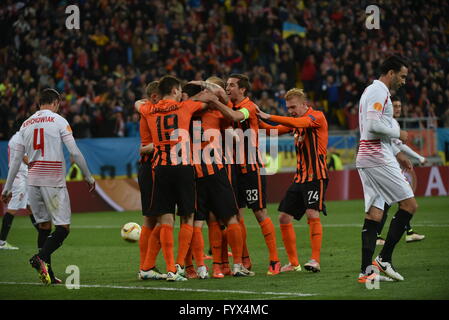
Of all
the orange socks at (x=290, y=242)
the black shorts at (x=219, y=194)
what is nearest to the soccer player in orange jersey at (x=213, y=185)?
the black shorts at (x=219, y=194)

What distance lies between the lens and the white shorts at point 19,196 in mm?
15617

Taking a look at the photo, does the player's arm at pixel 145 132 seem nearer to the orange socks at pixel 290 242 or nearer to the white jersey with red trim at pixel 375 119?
the orange socks at pixel 290 242

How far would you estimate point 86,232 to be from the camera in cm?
1705

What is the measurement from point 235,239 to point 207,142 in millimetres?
1193

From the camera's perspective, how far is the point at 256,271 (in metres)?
10.8

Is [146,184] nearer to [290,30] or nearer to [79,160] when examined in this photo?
[79,160]

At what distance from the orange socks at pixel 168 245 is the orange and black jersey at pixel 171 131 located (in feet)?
2.43

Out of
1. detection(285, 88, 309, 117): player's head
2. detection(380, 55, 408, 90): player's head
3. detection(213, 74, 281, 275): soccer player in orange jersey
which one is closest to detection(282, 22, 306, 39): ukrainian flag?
detection(285, 88, 309, 117): player's head

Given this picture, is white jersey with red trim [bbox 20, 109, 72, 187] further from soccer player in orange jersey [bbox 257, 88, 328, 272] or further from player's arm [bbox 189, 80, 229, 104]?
soccer player in orange jersey [bbox 257, 88, 328, 272]

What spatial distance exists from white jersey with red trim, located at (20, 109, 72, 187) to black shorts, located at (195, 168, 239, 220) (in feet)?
5.41

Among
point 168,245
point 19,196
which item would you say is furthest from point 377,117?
point 19,196

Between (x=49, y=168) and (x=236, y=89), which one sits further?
(x=236, y=89)

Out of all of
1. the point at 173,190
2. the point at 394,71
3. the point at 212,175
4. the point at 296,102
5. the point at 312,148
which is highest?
the point at 394,71
